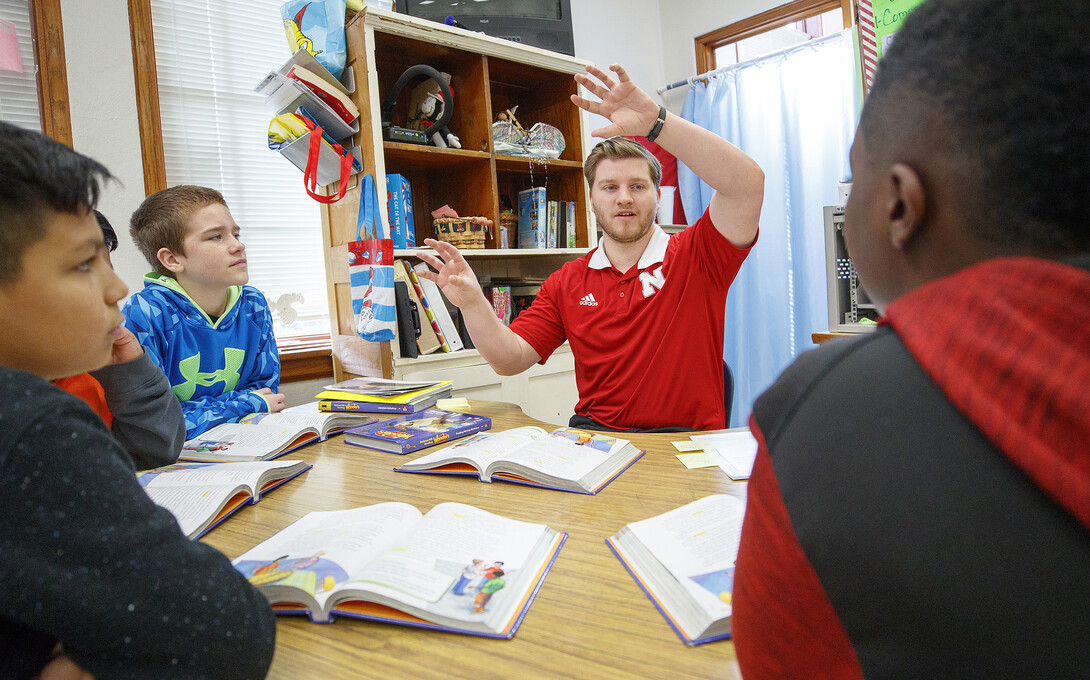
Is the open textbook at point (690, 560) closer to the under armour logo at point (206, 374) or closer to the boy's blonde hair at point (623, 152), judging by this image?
the boy's blonde hair at point (623, 152)

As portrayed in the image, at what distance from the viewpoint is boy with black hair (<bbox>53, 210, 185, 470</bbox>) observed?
113 cm

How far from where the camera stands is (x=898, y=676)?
0.35 metres

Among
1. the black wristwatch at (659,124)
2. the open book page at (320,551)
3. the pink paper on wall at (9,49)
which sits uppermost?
the pink paper on wall at (9,49)

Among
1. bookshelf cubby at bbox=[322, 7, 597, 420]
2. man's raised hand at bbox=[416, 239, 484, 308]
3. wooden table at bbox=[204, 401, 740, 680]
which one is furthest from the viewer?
bookshelf cubby at bbox=[322, 7, 597, 420]

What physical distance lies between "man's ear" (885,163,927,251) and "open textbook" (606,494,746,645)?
1.01 ft

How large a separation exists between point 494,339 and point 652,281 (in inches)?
18.4

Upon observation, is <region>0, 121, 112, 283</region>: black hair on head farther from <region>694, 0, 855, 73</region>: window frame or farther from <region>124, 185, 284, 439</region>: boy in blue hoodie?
<region>694, 0, 855, 73</region>: window frame

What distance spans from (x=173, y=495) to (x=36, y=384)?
60cm

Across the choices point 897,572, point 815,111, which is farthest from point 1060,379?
point 815,111

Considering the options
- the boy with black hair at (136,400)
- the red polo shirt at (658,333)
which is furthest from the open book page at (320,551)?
the red polo shirt at (658,333)

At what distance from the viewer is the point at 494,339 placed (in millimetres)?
1750

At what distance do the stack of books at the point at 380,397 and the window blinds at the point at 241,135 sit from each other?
124 centimetres

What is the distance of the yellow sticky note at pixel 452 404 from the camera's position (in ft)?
5.69

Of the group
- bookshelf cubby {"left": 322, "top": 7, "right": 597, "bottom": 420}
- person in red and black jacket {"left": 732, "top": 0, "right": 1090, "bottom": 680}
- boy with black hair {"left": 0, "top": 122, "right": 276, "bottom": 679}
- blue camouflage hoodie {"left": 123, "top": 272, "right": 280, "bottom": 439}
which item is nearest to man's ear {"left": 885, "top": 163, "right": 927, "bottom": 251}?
person in red and black jacket {"left": 732, "top": 0, "right": 1090, "bottom": 680}
